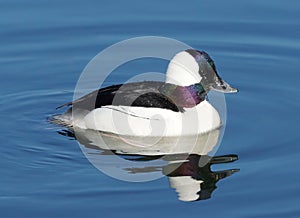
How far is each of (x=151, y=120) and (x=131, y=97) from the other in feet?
1.36

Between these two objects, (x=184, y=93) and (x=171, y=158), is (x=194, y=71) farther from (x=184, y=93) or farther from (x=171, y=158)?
(x=171, y=158)

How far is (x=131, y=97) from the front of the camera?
1309cm

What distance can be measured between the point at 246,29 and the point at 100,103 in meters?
3.94

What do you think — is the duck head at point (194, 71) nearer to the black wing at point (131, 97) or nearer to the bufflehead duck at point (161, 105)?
the bufflehead duck at point (161, 105)

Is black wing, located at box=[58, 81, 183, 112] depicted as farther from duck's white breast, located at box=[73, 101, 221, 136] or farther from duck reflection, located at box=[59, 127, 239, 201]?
duck reflection, located at box=[59, 127, 239, 201]

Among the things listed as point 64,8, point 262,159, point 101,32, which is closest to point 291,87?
point 262,159

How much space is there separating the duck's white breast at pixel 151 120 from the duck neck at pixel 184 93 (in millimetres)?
96

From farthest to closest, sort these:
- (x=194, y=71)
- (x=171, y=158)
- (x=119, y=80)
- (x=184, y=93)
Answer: (x=119, y=80)
(x=184, y=93)
(x=194, y=71)
(x=171, y=158)

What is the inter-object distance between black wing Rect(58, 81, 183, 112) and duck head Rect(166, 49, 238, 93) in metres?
0.25

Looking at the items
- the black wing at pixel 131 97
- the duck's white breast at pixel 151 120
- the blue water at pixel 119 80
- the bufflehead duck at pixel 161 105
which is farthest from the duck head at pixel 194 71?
the blue water at pixel 119 80

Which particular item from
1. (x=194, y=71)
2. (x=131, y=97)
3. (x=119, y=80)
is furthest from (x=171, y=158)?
(x=119, y=80)

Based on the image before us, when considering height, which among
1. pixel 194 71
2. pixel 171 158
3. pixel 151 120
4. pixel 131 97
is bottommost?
pixel 171 158

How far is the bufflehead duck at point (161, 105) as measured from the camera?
13.1 meters

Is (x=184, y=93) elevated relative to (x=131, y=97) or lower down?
elevated
